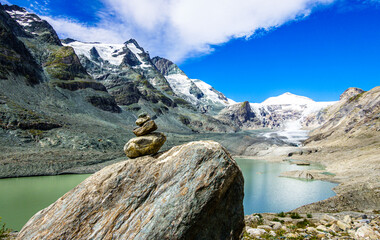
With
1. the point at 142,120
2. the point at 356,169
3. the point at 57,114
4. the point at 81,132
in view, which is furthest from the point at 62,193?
the point at 57,114

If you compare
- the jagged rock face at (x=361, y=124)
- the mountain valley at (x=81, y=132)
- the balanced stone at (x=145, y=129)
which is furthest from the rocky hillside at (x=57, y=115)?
the balanced stone at (x=145, y=129)

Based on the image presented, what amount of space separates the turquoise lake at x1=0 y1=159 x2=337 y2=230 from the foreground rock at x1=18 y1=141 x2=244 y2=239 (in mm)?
19219

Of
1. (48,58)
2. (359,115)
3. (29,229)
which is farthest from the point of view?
(48,58)

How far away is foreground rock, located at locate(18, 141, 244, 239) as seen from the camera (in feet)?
25.5

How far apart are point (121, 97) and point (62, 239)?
188739 millimetres

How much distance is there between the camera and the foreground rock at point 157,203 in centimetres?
776

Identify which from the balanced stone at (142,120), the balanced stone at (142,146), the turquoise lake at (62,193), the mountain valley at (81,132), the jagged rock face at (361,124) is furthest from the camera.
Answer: the jagged rock face at (361,124)

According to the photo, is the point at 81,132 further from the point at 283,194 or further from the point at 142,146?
the point at 142,146

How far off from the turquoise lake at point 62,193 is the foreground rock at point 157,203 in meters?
19.2

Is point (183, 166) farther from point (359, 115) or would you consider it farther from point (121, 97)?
point (121, 97)

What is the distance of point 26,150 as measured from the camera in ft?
202

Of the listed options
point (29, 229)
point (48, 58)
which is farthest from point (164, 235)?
point (48, 58)

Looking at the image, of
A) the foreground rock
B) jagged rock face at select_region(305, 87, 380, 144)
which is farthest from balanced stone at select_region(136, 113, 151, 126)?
jagged rock face at select_region(305, 87, 380, 144)

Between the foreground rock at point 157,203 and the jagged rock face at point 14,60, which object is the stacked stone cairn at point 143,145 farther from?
the jagged rock face at point 14,60
